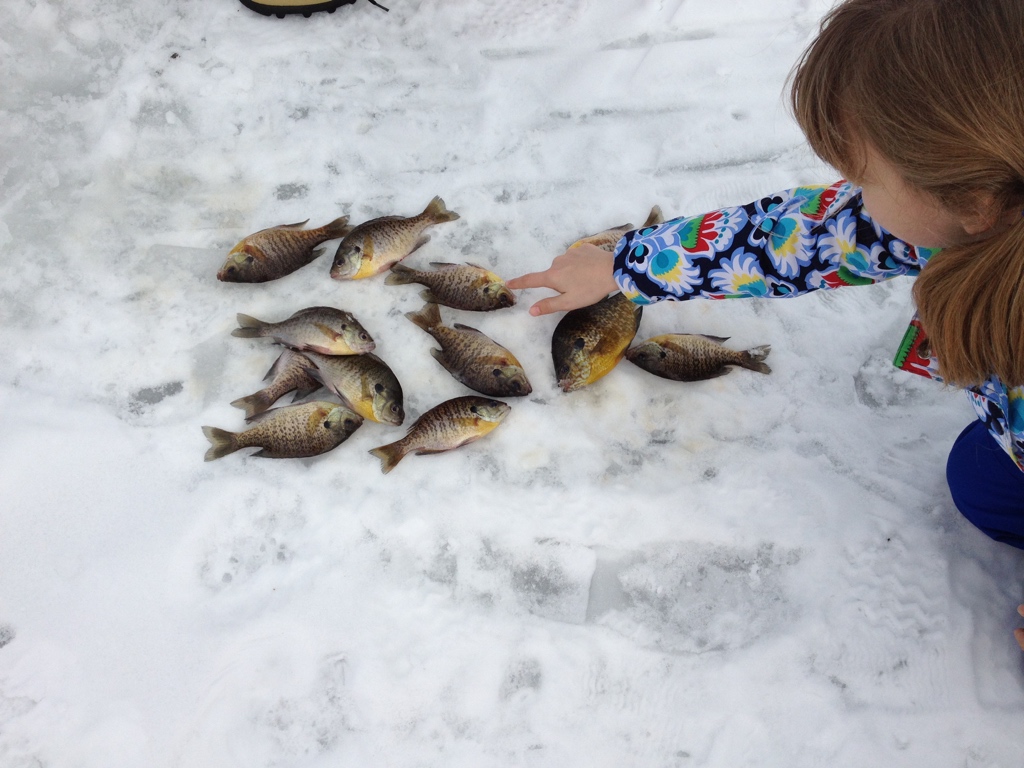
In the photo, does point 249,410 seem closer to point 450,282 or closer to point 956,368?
point 450,282

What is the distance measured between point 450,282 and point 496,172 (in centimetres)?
58

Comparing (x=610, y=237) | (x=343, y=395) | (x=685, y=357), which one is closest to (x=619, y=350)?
(x=685, y=357)

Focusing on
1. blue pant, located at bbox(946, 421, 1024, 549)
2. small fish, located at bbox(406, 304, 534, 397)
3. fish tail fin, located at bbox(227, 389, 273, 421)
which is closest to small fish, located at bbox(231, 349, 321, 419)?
fish tail fin, located at bbox(227, 389, 273, 421)

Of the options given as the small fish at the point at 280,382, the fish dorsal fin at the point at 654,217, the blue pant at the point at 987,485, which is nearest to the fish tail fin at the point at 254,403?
the small fish at the point at 280,382

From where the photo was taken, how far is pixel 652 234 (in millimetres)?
1966

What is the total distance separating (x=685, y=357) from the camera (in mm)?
2234

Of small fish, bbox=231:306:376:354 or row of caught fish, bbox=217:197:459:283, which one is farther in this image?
row of caught fish, bbox=217:197:459:283

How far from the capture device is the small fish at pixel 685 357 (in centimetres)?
223

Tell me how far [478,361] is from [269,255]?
81 centimetres

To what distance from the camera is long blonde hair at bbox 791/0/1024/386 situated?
0.99 meters

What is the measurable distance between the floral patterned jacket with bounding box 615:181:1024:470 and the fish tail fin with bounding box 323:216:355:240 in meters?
1.01

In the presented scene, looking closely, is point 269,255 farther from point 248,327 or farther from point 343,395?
point 343,395

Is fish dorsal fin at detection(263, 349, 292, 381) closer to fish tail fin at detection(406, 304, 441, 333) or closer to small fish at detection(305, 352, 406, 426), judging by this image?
small fish at detection(305, 352, 406, 426)

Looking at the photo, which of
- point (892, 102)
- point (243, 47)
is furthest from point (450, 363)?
point (243, 47)
